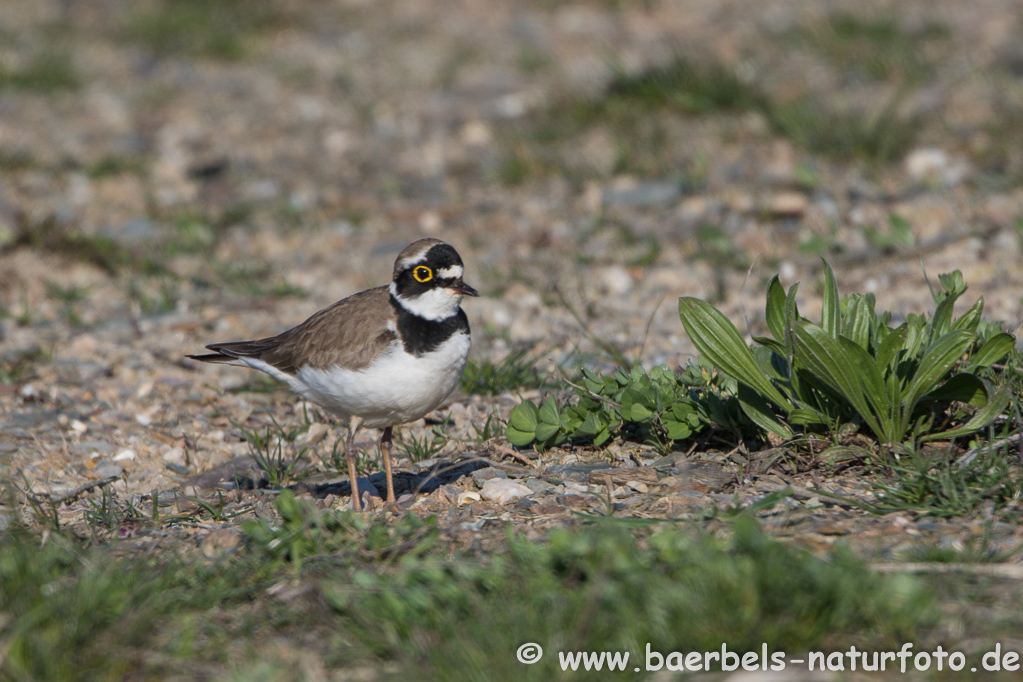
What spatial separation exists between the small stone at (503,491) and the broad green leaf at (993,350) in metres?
1.72

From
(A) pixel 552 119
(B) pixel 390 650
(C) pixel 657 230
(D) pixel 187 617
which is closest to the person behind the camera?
(B) pixel 390 650

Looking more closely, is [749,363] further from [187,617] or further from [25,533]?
[25,533]

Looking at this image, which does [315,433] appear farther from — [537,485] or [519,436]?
[537,485]

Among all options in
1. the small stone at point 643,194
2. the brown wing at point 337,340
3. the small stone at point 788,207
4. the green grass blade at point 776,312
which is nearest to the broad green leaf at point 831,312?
the green grass blade at point 776,312

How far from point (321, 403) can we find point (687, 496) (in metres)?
1.55

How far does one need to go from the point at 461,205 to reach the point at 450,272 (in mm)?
3982

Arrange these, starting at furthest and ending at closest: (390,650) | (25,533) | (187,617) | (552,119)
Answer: (552,119) < (25,533) < (187,617) < (390,650)

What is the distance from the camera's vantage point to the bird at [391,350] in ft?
13.0

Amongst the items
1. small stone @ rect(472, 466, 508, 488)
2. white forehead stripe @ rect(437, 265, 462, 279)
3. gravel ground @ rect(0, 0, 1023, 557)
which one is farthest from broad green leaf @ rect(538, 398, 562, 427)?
white forehead stripe @ rect(437, 265, 462, 279)

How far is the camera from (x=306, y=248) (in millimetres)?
7605

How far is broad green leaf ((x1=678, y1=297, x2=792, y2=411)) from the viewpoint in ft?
13.1

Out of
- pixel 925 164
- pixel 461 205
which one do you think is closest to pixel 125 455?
pixel 461 205

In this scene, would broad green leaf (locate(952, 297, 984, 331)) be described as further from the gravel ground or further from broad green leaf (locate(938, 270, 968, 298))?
the gravel ground

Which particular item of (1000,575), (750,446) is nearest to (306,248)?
(750,446)
